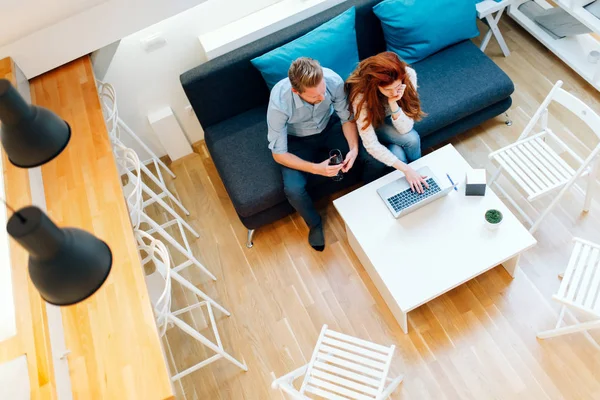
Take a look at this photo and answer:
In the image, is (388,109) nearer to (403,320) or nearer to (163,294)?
(403,320)

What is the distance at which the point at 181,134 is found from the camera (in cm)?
344

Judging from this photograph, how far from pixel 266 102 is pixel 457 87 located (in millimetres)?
1202

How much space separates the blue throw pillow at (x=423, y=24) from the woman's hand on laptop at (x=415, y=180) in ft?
3.11

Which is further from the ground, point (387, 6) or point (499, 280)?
point (387, 6)

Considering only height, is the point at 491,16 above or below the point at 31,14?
below

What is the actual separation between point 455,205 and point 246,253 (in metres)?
1.30

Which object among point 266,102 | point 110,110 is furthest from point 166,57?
point 266,102

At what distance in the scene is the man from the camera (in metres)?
2.38

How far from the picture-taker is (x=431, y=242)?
2.48 meters

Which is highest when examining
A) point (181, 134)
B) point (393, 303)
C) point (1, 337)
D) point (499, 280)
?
point (1, 337)

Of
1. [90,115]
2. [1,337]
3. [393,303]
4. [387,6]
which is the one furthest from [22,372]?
[387,6]

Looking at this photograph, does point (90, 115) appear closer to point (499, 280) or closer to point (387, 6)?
point (387, 6)

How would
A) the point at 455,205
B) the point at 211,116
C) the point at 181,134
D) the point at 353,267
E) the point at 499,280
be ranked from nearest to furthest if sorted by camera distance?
the point at 455,205 → the point at 499,280 → the point at 353,267 → the point at 211,116 → the point at 181,134

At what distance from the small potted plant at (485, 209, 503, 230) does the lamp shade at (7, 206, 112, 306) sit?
5.95 ft
